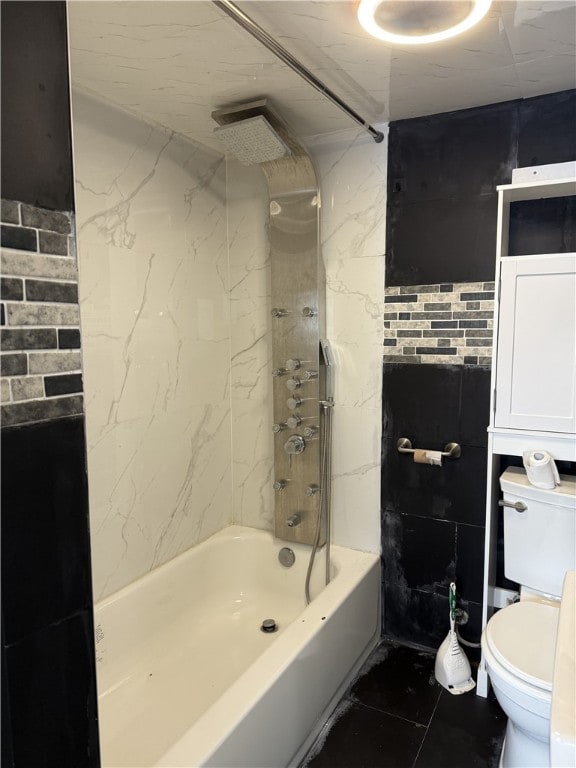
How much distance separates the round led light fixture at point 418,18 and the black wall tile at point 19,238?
1.09m

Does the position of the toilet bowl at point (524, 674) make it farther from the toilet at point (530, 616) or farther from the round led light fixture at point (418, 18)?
the round led light fixture at point (418, 18)

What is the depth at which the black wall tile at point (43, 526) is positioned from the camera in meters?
0.86

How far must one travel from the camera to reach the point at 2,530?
2.78 ft

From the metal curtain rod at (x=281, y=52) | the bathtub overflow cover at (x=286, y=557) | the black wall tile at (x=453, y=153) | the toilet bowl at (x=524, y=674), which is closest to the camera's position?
the metal curtain rod at (x=281, y=52)

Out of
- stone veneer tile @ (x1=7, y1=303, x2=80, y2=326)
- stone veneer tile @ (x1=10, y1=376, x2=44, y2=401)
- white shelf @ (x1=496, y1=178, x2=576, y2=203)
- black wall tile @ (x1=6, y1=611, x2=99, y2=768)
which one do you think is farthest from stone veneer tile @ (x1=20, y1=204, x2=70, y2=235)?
white shelf @ (x1=496, y1=178, x2=576, y2=203)

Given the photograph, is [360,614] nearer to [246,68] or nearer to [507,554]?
[507,554]

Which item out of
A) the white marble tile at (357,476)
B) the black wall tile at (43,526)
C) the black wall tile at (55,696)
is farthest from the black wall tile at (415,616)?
the black wall tile at (43,526)

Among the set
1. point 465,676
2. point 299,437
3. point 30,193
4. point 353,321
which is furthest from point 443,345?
point 30,193

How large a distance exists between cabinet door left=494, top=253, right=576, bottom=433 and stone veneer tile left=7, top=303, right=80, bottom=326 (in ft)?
5.20

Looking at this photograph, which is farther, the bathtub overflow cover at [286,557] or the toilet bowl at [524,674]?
the bathtub overflow cover at [286,557]

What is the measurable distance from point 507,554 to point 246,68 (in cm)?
204

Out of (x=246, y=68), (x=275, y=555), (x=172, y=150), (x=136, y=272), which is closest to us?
(x=246, y=68)

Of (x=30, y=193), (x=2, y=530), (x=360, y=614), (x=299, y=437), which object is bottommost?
(x=360, y=614)

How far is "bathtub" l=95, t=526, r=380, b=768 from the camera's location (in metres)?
1.58
